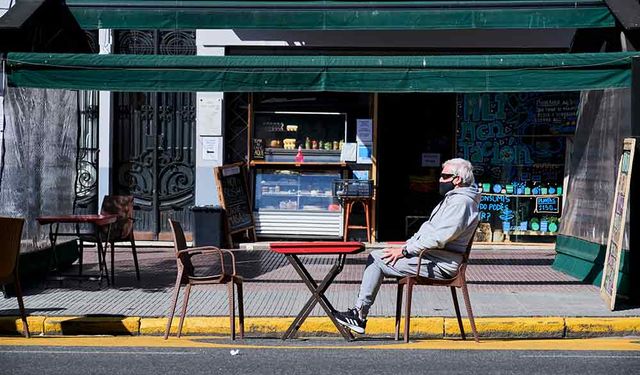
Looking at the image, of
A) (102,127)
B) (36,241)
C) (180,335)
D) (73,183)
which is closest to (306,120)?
(102,127)

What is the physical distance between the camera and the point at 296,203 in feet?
50.2

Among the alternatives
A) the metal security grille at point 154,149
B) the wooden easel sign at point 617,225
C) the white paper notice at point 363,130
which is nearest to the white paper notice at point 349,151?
the white paper notice at point 363,130

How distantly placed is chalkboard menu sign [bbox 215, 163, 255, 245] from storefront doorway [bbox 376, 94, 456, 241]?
219cm

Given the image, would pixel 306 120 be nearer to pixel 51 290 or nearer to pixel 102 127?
pixel 102 127

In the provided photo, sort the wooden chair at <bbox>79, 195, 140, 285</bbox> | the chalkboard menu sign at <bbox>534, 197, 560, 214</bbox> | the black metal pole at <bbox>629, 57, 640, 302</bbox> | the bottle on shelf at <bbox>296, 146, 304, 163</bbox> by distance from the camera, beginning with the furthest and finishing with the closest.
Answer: the bottle on shelf at <bbox>296, 146, 304, 163</bbox>, the chalkboard menu sign at <bbox>534, 197, 560, 214</bbox>, the wooden chair at <bbox>79, 195, 140, 285</bbox>, the black metal pole at <bbox>629, 57, 640, 302</bbox>

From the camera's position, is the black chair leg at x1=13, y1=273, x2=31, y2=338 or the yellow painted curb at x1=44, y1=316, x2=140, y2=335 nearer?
the black chair leg at x1=13, y1=273, x2=31, y2=338

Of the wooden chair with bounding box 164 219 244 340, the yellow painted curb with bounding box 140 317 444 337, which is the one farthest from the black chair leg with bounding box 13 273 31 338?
the wooden chair with bounding box 164 219 244 340

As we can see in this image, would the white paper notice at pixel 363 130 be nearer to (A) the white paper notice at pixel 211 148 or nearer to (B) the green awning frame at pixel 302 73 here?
(A) the white paper notice at pixel 211 148

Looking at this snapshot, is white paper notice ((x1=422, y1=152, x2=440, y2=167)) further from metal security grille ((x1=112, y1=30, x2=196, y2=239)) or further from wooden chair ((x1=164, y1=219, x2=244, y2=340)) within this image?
wooden chair ((x1=164, y1=219, x2=244, y2=340))

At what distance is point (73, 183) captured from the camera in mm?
12125

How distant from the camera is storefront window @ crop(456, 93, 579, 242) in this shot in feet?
48.5

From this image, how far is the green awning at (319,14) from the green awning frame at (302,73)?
2620 millimetres

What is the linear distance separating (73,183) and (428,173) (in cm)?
607

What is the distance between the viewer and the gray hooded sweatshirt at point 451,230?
8109 millimetres
